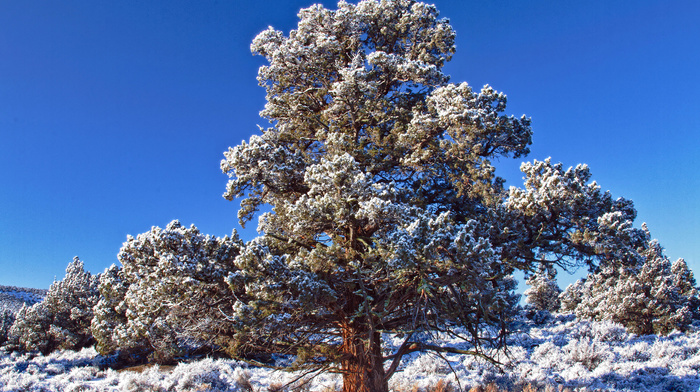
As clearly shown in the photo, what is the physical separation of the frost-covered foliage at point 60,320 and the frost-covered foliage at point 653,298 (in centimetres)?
3125

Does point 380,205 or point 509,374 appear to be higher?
point 380,205

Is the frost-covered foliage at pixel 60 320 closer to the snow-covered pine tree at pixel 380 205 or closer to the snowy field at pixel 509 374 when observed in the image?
the snowy field at pixel 509 374

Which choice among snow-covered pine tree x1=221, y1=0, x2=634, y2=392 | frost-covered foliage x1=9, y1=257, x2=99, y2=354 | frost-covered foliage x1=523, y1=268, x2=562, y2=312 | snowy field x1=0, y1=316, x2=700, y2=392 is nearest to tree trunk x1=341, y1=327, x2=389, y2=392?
snow-covered pine tree x1=221, y1=0, x2=634, y2=392

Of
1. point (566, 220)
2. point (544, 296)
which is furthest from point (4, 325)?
point (544, 296)

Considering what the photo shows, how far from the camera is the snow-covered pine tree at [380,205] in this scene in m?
6.91

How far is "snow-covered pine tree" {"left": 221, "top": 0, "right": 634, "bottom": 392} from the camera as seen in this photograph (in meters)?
6.91

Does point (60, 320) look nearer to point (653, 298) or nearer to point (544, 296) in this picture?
point (653, 298)

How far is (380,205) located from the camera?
7012 mm

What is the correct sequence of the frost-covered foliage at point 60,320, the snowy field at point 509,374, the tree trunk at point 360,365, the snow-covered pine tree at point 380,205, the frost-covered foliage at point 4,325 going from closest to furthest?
the snow-covered pine tree at point 380,205, the tree trunk at point 360,365, the snowy field at point 509,374, the frost-covered foliage at point 60,320, the frost-covered foliage at point 4,325

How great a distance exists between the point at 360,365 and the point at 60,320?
26325mm

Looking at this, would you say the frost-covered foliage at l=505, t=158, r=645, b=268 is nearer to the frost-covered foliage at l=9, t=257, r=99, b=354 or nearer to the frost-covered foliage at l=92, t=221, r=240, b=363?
the frost-covered foliage at l=92, t=221, r=240, b=363

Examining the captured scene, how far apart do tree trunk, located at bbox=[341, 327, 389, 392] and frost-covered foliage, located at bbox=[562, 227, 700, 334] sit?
17.4m

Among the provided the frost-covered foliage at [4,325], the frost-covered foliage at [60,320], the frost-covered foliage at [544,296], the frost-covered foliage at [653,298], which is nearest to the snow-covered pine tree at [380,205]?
the frost-covered foliage at [653,298]

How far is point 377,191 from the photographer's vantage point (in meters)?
7.67
